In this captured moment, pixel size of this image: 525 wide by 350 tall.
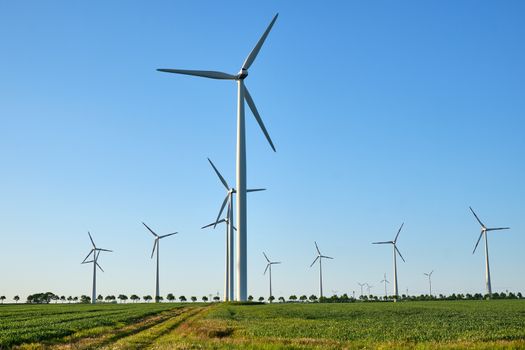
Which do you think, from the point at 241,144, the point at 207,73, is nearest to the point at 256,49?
the point at 207,73

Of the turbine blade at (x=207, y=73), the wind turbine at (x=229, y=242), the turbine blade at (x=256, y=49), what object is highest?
the turbine blade at (x=256, y=49)

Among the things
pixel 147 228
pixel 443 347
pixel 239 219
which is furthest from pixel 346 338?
pixel 147 228

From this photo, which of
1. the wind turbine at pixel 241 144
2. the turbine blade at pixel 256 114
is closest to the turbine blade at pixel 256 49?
the wind turbine at pixel 241 144

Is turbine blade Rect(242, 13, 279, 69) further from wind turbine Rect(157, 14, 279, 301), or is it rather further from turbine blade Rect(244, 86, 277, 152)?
turbine blade Rect(244, 86, 277, 152)

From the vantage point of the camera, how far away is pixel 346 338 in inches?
1227

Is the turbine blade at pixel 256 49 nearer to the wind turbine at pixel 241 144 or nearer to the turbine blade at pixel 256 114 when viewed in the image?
the wind turbine at pixel 241 144

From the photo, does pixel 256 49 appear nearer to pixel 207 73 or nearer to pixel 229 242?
pixel 207 73

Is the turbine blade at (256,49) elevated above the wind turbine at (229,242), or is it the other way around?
the turbine blade at (256,49)

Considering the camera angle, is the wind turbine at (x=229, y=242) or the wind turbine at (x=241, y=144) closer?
the wind turbine at (x=241, y=144)

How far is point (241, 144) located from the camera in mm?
94688

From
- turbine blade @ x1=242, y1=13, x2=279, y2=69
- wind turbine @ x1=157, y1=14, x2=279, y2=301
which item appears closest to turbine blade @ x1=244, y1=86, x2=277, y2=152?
wind turbine @ x1=157, y1=14, x2=279, y2=301

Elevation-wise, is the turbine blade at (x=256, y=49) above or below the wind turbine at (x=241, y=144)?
above

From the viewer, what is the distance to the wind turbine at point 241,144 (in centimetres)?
9144

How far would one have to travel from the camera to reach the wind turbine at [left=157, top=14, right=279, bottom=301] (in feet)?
300
